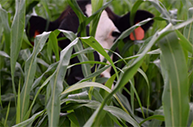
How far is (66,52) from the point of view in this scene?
0.41m

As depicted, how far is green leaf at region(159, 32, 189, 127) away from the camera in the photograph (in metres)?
0.31

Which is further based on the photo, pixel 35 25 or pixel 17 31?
pixel 35 25

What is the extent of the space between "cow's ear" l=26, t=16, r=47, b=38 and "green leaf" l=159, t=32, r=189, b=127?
2.79 ft

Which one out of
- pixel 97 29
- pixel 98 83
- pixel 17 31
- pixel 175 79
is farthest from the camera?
pixel 97 29

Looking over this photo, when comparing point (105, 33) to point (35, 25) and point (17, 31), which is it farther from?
point (17, 31)

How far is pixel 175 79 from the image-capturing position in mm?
314

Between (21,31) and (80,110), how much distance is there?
10.4 inches

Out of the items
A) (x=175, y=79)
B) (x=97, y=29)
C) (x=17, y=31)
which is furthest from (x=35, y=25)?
(x=175, y=79)

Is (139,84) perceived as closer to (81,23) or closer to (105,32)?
(105,32)

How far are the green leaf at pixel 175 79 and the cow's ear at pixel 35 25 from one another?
2.79 ft

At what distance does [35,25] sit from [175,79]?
890mm

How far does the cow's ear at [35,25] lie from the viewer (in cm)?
105

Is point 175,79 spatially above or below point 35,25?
below

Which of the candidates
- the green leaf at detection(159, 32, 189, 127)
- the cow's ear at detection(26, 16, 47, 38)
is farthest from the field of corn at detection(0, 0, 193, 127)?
the cow's ear at detection(26, 16, 47, 38)
